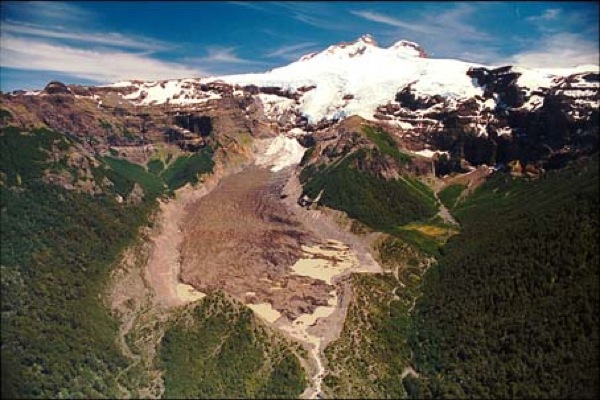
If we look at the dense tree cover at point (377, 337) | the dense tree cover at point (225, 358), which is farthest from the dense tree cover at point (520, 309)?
the dense tree cover at point (225, 358)

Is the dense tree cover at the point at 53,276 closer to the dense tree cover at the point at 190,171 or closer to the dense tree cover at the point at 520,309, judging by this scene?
the dense tree cover at the point at 190,171

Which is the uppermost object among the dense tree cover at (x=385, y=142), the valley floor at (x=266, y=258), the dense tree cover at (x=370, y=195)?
the dense tree cover at (x=385, y=142)

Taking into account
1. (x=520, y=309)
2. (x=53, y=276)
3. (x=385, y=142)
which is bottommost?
(x=53, y=276)

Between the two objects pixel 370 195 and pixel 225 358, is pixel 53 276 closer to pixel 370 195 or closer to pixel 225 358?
pixel 225 358

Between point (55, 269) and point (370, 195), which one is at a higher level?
point (370, 195)

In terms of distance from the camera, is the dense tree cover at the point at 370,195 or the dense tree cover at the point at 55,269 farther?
the dense tree cover at the point at 370,195

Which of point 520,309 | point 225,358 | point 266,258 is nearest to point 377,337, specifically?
point 520,309
